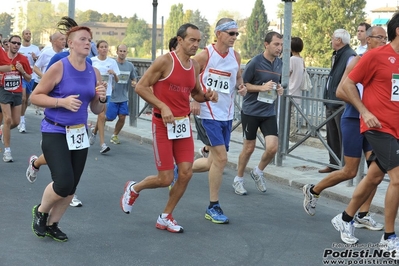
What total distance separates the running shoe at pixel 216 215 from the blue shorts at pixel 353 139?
52.6 inches

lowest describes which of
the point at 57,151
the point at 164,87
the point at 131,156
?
the point at 131,156

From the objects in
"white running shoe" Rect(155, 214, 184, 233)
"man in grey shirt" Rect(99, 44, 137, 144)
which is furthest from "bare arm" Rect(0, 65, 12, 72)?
"white running shoe" Rect(155, 214, 184, 233)

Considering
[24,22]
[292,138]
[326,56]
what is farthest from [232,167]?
[24,22]

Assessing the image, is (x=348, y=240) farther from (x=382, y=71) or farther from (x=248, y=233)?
(x=382, y=71)

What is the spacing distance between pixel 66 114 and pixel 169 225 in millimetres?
1429

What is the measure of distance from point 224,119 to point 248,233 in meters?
1.44

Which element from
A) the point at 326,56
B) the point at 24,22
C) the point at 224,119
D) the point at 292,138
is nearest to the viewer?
the point at 224,119

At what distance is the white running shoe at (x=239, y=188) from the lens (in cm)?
892

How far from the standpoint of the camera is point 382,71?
6148 mm

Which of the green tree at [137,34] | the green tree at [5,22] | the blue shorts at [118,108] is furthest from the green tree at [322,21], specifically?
the green tree at [5,22]

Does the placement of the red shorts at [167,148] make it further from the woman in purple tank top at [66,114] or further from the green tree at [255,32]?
the green tree at [255,32]

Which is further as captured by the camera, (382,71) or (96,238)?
(96,238)

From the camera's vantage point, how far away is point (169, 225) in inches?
273

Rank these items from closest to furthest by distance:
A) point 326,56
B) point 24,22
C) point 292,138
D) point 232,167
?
point 232,167, point 292,138, point 326,56, point 24,22
